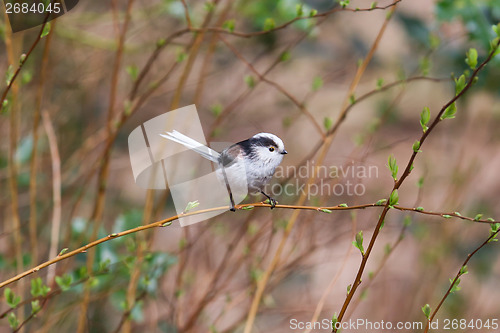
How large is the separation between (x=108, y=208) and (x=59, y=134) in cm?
38

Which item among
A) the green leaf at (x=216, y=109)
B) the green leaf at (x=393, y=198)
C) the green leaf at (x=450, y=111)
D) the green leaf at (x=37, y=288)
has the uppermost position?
the green leaf at (x=216, y=109)

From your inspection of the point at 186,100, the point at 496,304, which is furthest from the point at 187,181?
the point at 496,304

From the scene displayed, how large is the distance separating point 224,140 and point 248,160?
3.15 ft

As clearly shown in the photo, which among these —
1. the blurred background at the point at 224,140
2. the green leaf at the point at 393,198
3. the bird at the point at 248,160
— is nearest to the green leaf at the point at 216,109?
the blurred background at the point at 224,140

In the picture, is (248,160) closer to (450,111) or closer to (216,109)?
(450,111)

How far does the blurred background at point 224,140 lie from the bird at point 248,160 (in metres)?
0.24

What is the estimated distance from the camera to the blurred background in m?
1.09

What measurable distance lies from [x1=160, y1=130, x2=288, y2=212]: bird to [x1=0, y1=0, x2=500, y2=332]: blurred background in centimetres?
24

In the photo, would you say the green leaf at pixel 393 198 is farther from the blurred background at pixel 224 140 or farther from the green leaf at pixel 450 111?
the blurred background at pixel 224 140

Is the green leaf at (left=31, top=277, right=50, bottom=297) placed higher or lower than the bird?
lower

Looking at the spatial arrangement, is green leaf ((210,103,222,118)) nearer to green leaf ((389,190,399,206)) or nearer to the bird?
the bird

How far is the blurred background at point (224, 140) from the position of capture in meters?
1.09

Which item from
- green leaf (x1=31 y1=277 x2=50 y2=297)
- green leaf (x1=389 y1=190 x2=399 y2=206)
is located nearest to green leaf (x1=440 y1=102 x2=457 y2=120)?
green leaf (x1=389 y1=190 x2=399 y2=206)

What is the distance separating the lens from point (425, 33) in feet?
5.26
